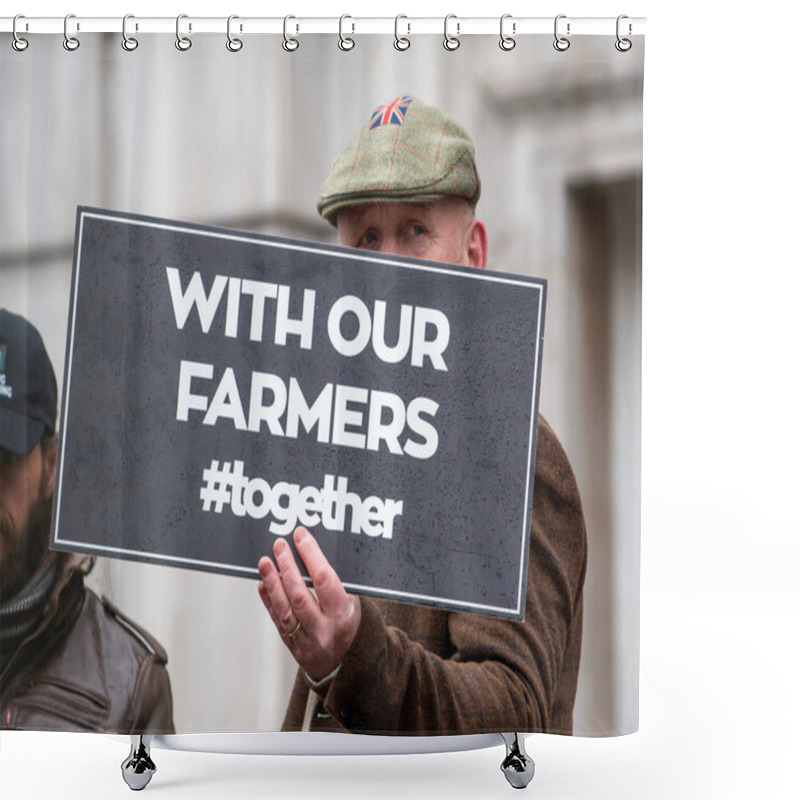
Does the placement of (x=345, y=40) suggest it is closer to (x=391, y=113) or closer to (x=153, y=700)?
(x=391, y=113)

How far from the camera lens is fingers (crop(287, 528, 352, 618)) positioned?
205 cm

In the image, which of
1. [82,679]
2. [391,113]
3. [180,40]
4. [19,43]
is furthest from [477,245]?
[82,679]

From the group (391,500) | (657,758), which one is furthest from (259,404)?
(657,758)

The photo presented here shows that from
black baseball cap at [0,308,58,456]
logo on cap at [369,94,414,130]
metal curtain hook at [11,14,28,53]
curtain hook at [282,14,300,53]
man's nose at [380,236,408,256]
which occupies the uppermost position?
A: curtain hook at [282,14,300,53]

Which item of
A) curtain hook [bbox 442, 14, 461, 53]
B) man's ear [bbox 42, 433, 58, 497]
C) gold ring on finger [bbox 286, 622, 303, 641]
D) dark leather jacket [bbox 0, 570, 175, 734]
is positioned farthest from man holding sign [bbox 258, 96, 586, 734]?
man's ear [bbox 42, 433, 58, 497]

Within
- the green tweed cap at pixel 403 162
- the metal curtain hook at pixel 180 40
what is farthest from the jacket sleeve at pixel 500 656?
the metal curtain hook at pixel 180 40

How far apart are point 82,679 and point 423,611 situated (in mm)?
579

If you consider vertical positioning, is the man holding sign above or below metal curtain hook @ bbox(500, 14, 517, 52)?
below

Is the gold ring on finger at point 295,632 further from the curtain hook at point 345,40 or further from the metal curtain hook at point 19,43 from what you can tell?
the metal curtain hook at point 19,43

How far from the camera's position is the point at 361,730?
2115 mm

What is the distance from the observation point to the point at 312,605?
6.75ft

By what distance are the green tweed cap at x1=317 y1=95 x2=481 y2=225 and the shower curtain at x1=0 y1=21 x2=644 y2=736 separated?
0.06 feet

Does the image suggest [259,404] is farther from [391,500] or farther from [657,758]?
[657,758]

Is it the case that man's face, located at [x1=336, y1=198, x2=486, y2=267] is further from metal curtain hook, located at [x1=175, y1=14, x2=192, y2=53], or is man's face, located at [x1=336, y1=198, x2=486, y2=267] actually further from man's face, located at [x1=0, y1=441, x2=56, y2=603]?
man's face, located at [x1=0, y1=441, x2=56, y2=603]
